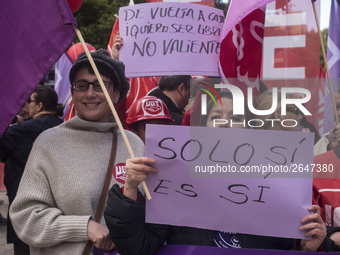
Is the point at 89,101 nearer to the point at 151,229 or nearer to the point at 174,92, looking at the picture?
the point at 151,229

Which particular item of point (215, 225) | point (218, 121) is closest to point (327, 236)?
point (215, 225)

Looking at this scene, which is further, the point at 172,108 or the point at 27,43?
the point at 172,108

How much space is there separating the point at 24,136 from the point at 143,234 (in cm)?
254

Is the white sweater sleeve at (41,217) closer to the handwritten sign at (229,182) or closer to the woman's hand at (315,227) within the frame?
the handwritten sign at (229,182)

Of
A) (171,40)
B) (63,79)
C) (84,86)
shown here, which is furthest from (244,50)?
(63,79)

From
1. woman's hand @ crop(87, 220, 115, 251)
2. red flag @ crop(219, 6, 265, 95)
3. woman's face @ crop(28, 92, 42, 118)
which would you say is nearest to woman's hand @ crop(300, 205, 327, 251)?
woman's hand @ crop(87, 220, 115, 251)

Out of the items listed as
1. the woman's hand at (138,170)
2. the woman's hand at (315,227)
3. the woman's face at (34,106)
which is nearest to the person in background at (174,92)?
the woman's face at (34,106)

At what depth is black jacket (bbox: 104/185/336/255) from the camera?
187cm

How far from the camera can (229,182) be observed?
1.88 metres

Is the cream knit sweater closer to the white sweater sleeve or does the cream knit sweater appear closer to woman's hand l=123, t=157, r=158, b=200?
the white sweater sleeve

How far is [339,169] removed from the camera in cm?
219

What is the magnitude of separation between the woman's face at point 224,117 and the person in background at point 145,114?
1.54 m

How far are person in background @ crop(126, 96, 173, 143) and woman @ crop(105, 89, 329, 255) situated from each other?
150cm

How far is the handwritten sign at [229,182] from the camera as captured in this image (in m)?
1.83
